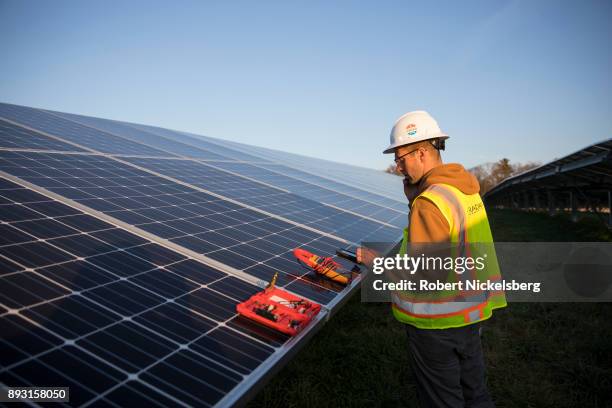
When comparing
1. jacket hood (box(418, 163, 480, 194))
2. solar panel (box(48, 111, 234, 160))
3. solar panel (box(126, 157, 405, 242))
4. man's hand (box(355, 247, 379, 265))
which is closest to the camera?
jacket hood (box(418, 163, 480, 194))

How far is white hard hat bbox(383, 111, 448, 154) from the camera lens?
342 cm

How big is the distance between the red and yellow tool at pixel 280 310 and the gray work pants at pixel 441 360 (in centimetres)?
94

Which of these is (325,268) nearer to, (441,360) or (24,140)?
(441,360)

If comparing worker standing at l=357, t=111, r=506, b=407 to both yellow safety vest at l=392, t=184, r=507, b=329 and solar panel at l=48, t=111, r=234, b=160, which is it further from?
solar panel at l=48, t=111, r=234, b=160

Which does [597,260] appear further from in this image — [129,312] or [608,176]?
[129,312]

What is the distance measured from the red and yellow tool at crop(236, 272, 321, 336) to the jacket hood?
1.52m

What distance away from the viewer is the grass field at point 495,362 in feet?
15.5

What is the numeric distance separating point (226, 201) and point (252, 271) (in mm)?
2794

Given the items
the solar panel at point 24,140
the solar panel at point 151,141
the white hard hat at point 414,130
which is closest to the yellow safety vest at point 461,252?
the white hard hat at point 414,130

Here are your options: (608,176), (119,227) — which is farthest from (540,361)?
(608,176)

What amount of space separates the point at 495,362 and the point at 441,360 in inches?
133

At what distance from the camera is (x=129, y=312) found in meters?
2.91

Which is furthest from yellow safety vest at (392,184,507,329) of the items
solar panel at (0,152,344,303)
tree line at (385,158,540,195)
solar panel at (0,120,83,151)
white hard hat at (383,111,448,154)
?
tree line at (385,158,540,195)

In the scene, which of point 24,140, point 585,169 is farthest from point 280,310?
point 585,169
